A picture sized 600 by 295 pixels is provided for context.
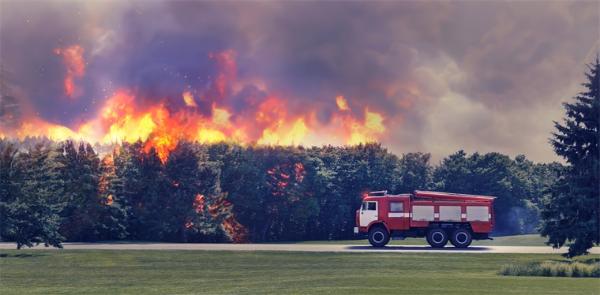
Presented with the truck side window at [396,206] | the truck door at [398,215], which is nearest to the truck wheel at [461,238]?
the truck door at [398,215]

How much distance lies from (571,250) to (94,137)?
1666 inches

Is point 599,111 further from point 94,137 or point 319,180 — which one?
point 94,137

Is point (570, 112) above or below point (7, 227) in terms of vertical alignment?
above

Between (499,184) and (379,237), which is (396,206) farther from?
(499,184)

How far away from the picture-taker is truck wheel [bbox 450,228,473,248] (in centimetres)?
4812

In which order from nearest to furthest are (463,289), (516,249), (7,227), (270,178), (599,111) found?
(463,289), (599,111), (7,227), (516,249), (270,178)

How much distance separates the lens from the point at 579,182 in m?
38.8

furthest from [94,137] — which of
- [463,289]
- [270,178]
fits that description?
[463,289]

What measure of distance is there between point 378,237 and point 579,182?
14.6 meters

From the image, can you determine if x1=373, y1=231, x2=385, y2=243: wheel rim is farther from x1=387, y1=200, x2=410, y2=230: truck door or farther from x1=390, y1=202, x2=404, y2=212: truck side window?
x1=390, y1=202, x2=404, y2=212: truck side window

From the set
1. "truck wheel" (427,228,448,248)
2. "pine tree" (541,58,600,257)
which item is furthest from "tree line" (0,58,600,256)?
"truck wheel" (427,228,448,248)

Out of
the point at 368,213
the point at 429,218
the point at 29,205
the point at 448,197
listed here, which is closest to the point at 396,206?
the point at 368,213

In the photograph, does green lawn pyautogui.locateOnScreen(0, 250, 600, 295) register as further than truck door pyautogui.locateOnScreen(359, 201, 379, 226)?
No

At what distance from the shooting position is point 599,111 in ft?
126
